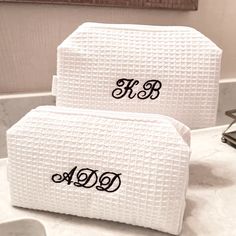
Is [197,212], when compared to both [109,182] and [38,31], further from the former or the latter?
[38,31]

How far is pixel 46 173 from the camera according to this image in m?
0.38

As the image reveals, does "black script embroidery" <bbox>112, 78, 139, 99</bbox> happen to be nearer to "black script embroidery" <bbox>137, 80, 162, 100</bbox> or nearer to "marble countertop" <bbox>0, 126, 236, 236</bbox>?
"black script embroidery" <bbox>137, 80, 162, 100</bbox>

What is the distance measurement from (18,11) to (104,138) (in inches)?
11.7

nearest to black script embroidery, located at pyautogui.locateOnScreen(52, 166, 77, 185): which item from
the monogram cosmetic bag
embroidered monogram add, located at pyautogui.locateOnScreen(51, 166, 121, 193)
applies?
embroidered monogram add, located at pyautogui.locateOnScreen(51, 166, 121, 193)

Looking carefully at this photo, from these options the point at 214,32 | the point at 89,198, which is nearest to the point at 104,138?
the point at 89,198

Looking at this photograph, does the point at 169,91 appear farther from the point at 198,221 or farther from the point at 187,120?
the point at 198,221

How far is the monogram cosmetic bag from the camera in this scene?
1.40 ft

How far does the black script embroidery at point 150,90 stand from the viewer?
0.43m

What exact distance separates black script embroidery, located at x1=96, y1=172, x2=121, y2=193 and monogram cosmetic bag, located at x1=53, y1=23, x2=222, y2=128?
11 cm

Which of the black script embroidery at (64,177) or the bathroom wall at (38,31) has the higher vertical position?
the bathroom wall at (38,31)

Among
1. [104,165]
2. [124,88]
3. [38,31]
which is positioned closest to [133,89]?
[124,88]

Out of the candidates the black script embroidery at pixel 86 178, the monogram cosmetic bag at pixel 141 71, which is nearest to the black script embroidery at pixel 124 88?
the monogram cosmetic bag at pixel 141 71

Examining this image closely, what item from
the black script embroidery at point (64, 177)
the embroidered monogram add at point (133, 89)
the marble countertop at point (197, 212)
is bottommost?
the marble countertop at point (197, 212)

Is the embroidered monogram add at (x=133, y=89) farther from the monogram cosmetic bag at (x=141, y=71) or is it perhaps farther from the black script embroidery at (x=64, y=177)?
the black script embroidery at (x=64, y=177)
